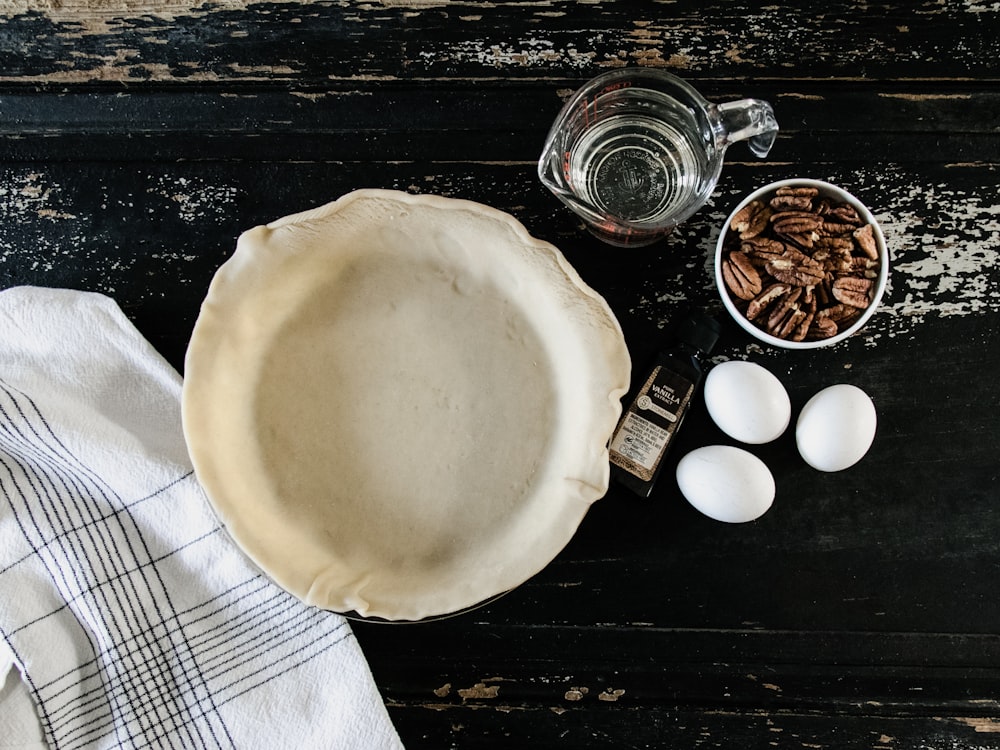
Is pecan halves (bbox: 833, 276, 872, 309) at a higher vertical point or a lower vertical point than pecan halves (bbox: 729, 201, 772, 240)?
lower

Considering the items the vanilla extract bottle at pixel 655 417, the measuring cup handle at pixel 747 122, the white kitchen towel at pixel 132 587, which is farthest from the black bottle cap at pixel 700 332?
the white kitchen towel at pixel 132 587

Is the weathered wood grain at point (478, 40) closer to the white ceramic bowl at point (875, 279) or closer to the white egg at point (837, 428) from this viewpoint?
the white ceramic bowl at point (875, 279)

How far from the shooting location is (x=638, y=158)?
2.03 ft

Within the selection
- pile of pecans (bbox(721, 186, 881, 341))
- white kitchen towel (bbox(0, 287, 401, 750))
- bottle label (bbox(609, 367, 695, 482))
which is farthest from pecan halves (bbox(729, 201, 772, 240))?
white kitchen towel (bbox(0, 287, 401, 750))

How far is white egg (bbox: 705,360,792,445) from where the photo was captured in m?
0.57

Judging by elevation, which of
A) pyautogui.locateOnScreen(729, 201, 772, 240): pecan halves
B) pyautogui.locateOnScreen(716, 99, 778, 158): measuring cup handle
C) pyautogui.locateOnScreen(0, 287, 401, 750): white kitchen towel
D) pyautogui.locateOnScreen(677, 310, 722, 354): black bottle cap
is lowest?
pyautogui.locateOnScreen(0, 287, 401, 750): white kitchen towel

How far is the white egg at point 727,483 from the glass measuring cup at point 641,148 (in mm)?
167

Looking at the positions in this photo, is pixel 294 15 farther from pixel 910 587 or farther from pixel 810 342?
pixel 910 587

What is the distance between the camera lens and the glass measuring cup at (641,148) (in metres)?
0.56

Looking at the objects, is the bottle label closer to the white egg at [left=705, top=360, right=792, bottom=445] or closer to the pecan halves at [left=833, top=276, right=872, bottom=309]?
the white egg at [left=705, top=360, right=792, bottom=445]

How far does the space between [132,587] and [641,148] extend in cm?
50

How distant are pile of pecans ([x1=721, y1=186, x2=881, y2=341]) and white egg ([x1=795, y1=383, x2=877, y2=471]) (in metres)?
0.05

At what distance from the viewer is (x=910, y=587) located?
2.01ft

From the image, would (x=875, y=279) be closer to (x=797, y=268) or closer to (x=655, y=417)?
(x=797, y=268)
